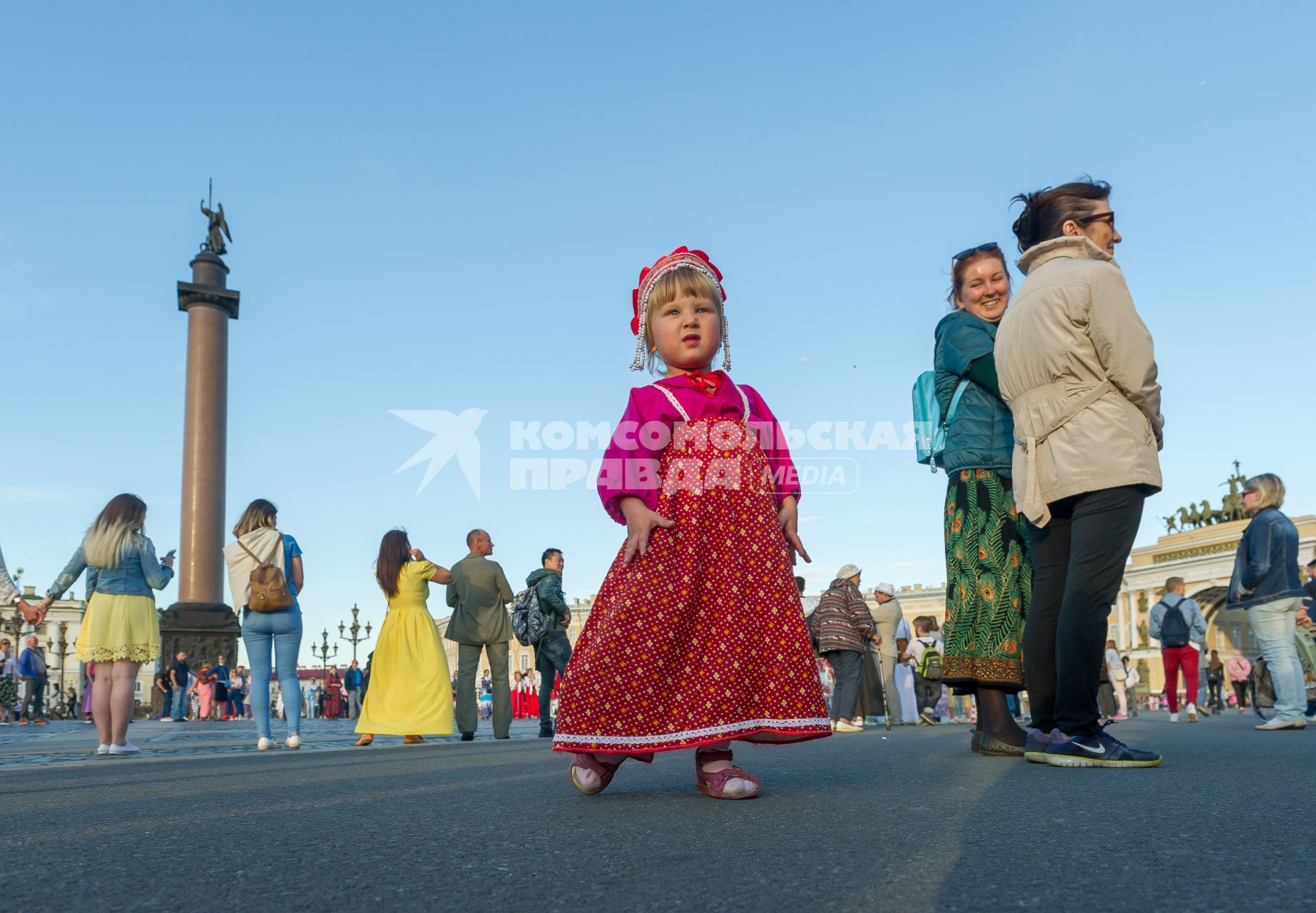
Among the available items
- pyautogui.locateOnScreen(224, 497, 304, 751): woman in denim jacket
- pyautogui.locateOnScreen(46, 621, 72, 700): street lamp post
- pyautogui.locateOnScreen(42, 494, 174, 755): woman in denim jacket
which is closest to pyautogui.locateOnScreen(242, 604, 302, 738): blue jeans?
pyautogui.locateOnScreen(224, 497, 304, 751): woman in denim jacket

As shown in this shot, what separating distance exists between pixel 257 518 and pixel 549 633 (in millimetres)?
3165

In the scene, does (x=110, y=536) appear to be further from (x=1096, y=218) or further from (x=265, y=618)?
(x=1096, y=218)

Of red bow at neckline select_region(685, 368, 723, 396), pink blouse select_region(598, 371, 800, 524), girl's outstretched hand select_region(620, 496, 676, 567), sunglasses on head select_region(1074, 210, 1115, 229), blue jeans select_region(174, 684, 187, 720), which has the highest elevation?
sunglasses on head select_region(1074, 210, 1115, 229)

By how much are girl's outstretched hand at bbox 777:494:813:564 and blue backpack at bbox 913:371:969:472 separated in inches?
68.3

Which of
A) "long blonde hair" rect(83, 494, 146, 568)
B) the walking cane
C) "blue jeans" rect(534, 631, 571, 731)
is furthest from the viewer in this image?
the walking cane

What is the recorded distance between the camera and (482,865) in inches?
80.0

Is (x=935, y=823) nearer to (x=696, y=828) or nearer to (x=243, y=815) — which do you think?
(x=696, y=828)

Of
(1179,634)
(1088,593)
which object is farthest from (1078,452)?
(1179,634)

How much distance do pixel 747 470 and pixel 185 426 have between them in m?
28.0

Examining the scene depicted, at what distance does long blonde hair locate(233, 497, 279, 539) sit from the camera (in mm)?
8688

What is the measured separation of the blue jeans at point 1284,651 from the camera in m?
8.57

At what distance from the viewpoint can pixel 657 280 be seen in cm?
386

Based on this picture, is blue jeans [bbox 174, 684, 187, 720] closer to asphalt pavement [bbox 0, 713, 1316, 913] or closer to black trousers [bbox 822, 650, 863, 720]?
black trousers [bbox 822, 650, 863, 720]

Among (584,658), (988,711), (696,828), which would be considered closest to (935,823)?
(696,828)
